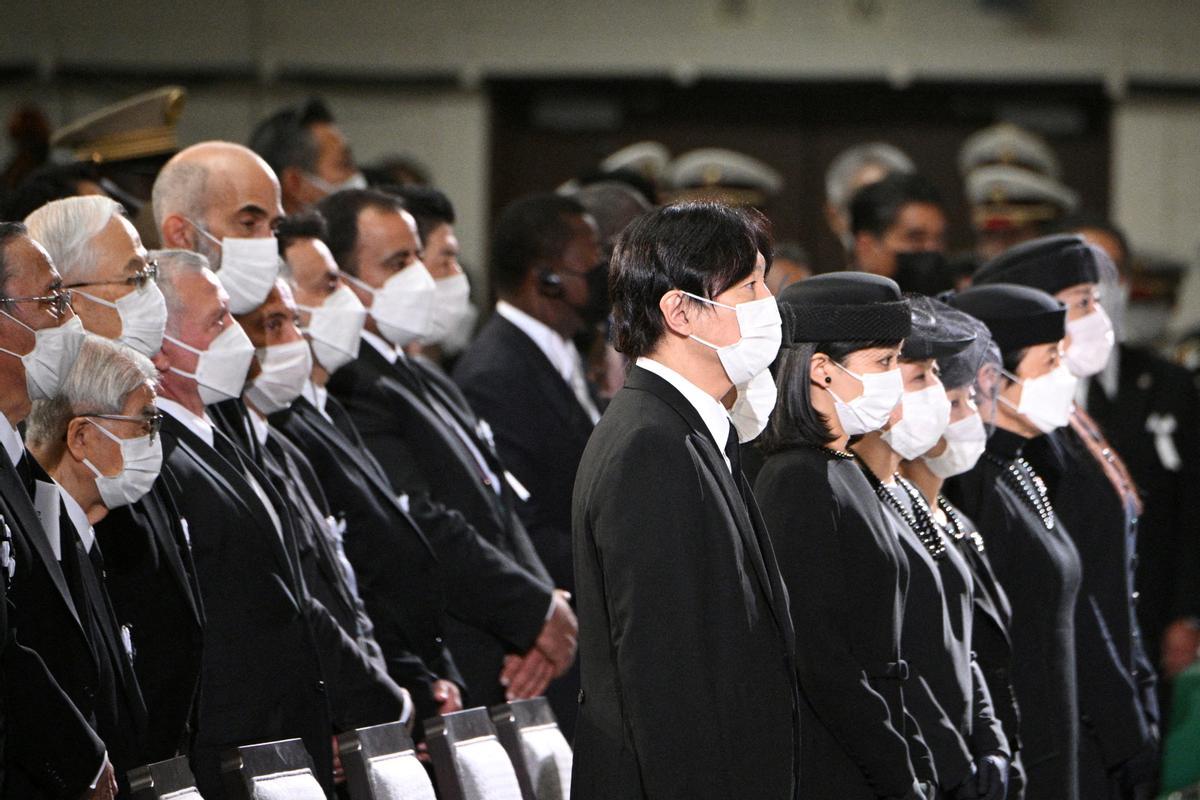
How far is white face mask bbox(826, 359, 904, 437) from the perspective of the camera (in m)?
3.70

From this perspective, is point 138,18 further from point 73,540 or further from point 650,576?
point 650,576

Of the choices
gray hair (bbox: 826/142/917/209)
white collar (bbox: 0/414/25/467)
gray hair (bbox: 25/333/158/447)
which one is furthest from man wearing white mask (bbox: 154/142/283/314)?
gray hair (bbox: 826/142/917/209)

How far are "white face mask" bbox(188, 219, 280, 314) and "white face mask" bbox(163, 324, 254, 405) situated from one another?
319 mm

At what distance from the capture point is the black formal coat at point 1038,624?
4.37 m

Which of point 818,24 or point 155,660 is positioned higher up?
point 818,24

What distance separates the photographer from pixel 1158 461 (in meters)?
6.32

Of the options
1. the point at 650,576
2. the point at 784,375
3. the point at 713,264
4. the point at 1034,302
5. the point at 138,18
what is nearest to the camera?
the point at 650,576

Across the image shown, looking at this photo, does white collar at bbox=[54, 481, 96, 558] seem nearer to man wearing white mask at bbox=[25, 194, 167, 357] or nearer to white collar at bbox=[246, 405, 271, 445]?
man wearing white mask at bbox=[25, 194, 167, 357]

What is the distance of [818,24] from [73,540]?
7292mm

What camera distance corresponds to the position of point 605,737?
9.91ft

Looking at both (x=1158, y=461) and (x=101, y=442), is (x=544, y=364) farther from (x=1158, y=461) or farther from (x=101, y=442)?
(x=1158, y=461)

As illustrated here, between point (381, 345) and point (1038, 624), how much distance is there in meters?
1.78

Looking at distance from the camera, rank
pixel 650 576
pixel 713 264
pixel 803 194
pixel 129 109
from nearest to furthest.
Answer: pixel 650 576 → pixel 713 264 → pixel 129 109 → pixel 803 194

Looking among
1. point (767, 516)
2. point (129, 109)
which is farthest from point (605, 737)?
point (129, 109)
